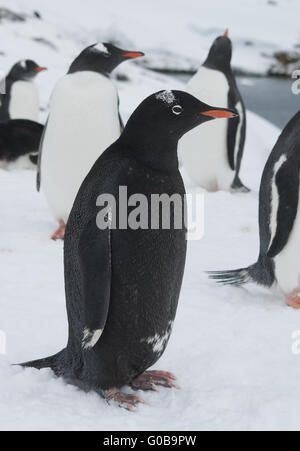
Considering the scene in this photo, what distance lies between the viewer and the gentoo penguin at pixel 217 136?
5.06 meters

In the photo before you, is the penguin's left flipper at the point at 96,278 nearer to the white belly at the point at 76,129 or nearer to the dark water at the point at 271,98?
the white belly at the point at 76,129

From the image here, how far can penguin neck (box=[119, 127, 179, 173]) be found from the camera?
178 cm

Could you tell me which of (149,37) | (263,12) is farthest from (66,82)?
(263,12)

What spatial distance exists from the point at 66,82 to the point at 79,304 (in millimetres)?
2040

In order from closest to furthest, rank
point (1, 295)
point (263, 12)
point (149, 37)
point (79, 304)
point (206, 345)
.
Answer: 1. point (79, 304)
2. point (206, 345)
3. point (1, 295)
4. point (149, 37)
5. point (263, 12)

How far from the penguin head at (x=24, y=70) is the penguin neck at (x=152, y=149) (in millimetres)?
5785

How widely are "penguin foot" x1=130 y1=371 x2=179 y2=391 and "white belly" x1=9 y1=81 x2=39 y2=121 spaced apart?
5.81 metres

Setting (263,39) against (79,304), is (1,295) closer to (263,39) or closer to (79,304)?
(79,304)

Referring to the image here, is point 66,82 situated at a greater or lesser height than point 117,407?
greater

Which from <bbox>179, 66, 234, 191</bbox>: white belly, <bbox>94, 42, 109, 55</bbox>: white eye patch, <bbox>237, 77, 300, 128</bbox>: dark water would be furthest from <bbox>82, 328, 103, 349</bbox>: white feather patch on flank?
<bbox>237, 77, 300, 128</bbox>: dark water

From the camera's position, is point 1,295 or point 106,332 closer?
point 106,332

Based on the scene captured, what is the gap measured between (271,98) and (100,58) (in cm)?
1159

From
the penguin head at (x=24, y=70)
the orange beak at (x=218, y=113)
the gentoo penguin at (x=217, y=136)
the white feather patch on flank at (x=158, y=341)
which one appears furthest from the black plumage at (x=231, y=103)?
the white feather patch on flank at (x=158, y=341)

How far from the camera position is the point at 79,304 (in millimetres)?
1776
